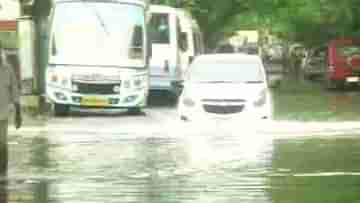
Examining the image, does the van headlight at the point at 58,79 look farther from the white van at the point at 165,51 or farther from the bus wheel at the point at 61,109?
the white van at the point at 165,51

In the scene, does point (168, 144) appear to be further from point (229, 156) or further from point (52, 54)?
point (52, 54)

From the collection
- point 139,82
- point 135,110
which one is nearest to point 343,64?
point 135,110

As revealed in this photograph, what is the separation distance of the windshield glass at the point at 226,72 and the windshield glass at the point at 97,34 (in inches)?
143

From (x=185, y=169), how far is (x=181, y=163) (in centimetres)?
85

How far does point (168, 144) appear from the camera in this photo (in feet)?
63.7

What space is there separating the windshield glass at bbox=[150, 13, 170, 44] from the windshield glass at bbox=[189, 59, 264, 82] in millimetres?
7992

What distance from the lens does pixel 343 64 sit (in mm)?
42781

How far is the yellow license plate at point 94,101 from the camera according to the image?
89.4ft

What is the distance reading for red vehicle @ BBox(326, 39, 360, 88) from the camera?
42344 millimetres

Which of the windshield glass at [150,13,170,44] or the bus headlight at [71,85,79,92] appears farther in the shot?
the windshield glass at [150,13,170,44]

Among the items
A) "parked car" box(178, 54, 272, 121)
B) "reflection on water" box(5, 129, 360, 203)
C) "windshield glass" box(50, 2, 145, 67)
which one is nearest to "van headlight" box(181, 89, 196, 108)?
"parked car" box(178, 54, 272, 121)

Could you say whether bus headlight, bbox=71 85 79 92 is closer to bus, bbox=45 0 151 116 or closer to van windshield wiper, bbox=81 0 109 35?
bus, bbox=45 0 151 116

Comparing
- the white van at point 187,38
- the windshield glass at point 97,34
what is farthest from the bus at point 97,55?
the white van at point 187,38

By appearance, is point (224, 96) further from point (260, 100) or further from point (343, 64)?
point (343, 64)
